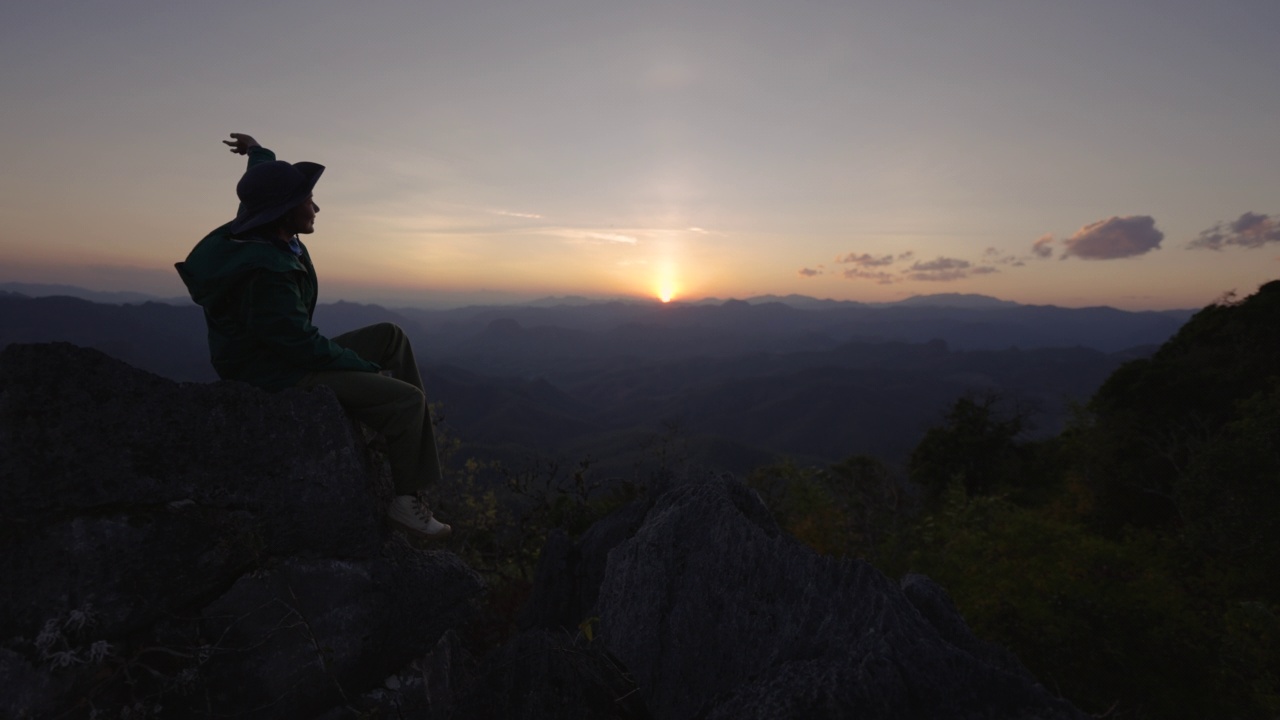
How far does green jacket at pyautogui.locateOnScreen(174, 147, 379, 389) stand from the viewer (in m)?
4.46

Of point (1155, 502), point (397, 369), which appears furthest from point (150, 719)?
point (1155, 502)

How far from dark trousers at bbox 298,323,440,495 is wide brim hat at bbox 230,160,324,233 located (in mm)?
1266

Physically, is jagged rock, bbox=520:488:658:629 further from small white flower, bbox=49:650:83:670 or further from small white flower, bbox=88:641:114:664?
small white flower, bbox=49:650:83:670

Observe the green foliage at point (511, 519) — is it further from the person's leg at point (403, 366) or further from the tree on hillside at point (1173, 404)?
the tree on hillside at point (1173, 404)

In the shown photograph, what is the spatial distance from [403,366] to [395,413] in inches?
35.9

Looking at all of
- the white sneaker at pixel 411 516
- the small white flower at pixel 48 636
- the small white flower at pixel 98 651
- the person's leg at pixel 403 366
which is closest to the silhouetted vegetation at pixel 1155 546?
the white sneaker at pixel 411 516

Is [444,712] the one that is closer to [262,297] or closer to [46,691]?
[46,691]

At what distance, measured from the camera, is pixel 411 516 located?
5.65 meters

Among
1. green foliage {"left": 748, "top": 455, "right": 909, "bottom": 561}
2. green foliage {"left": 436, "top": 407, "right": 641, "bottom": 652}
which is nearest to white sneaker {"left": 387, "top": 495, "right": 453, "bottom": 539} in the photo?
green foliage {"left": 436, "top": 407, "right": 641, "bottom": 652}

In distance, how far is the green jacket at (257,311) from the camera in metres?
4.46

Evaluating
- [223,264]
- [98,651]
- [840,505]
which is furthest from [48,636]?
[840,505]

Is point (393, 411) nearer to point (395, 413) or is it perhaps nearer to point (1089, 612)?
point (395, 413)

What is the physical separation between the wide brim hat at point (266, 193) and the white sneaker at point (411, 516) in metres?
2.90

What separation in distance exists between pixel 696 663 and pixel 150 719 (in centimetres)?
460
